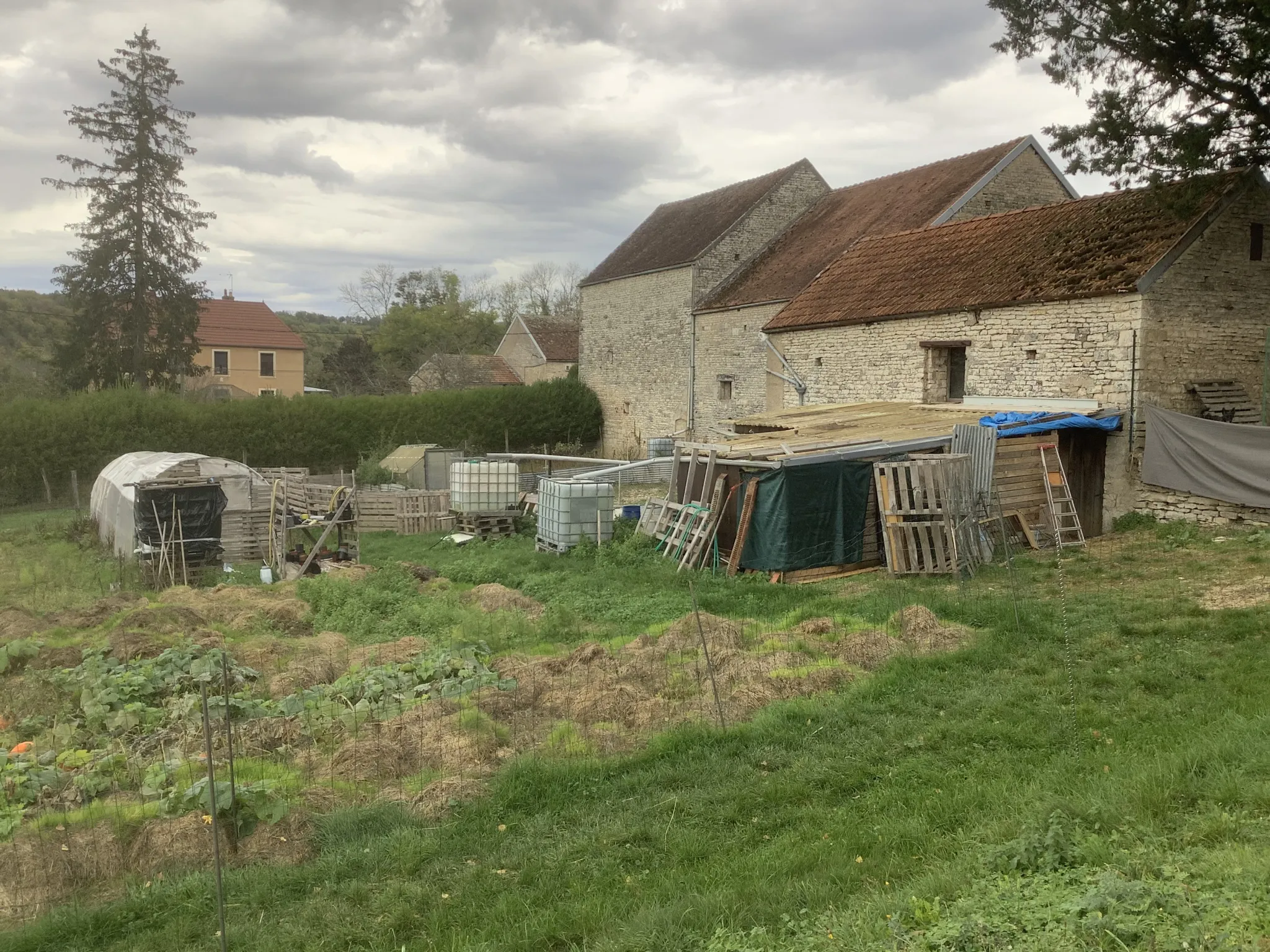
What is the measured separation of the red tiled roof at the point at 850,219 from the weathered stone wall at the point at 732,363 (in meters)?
0.45

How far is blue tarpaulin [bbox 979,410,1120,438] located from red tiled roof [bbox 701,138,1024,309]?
31.0ft

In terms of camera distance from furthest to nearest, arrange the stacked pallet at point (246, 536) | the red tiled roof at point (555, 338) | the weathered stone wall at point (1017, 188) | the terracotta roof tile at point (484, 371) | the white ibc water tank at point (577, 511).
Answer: the red tiled roof at point (555, 338) → the terracotta roof tile at point (484, 371) → the weathered stone wall at point (1017, 188) → the stacked pallet at point (246, 536) → the white ibc water tank at point (577, 511)

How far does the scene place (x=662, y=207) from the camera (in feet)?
119

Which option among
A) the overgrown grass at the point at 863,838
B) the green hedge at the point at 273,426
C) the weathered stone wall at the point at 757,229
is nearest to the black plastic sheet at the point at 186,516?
the overgrown grass at the point at 863,838

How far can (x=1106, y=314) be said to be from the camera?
15375 mm

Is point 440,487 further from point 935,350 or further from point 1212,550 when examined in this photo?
point 1212,550

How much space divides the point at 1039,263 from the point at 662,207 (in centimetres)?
2115

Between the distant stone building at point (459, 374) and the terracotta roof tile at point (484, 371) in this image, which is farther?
the terracotta roof tile at point (484, 371)

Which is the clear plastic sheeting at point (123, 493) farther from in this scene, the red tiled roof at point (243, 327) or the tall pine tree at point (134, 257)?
the red tiled roof at point (243, 327)

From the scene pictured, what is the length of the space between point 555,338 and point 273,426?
19.1m

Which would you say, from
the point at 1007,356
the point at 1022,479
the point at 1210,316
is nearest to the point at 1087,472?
the point at 1022,479

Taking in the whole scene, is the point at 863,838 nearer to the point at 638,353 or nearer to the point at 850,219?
the point at 850,219

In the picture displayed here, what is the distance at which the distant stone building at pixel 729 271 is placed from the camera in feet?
79.9

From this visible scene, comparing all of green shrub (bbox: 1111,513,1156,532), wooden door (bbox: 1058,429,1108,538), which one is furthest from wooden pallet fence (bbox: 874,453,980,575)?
green shrub (bbox: 1111,513,1156,532)
